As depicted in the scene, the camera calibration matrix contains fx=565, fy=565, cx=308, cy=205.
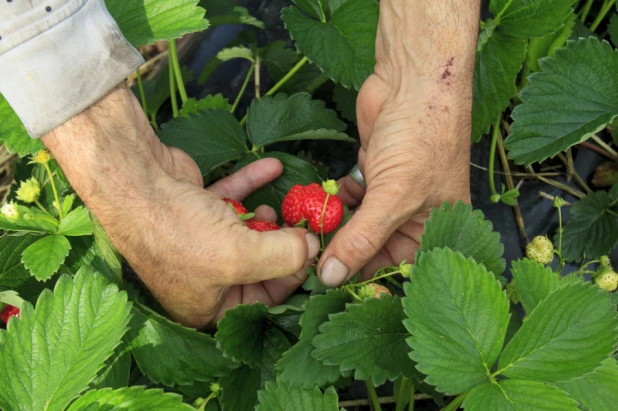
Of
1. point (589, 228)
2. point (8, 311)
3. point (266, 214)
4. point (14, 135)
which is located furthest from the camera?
point (589, 228)

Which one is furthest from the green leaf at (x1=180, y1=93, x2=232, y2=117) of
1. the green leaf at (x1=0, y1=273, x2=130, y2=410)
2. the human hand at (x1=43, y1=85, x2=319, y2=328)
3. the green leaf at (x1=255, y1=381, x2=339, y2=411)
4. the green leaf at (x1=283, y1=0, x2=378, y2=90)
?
the green leaf at (x1=255, y1=381, x2=339, y2=411)

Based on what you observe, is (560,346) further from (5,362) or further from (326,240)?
(5,362)

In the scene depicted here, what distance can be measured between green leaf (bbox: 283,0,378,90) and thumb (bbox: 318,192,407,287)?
302 millimetres

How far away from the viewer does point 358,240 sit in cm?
85

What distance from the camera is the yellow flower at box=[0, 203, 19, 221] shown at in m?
0.78

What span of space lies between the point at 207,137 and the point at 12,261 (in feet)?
1.39

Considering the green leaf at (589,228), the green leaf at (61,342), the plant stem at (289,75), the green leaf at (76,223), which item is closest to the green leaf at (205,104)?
the plant stem at (289,75)

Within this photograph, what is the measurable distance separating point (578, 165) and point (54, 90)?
1.10 metres

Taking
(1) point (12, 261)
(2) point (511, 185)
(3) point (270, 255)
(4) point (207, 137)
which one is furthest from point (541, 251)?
(1) point (12, 261)

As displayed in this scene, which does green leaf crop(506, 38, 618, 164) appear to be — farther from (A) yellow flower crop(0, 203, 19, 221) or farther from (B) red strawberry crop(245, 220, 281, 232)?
(A) yellow flower crop(0, 203, 19, 221)

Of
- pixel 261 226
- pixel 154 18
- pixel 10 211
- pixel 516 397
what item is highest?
pixel 154 18

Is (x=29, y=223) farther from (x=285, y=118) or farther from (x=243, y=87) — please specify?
(x=243, y=87)

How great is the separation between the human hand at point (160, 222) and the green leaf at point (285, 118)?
324mm

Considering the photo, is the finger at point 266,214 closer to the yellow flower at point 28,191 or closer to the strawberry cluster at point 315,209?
the strawberry cluster at point 315,209
